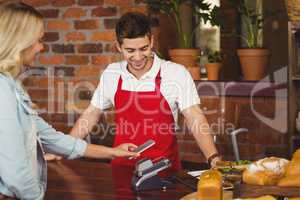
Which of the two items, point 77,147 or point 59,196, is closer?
point 59,196

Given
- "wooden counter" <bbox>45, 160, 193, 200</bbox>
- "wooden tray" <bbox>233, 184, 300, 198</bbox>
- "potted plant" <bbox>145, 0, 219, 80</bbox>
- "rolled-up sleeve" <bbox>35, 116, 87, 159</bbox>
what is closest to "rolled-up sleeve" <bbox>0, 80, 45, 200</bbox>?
"wooden counter" <bbox>45, 160, 193, 200</bbox>

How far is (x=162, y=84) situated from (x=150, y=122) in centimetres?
21

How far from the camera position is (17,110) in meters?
1.71

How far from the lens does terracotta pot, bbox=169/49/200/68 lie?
3898 mm

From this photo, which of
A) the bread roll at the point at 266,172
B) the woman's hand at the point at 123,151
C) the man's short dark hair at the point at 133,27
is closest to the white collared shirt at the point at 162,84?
the man's short dark hair at the point at 133,27

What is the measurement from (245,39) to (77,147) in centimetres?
210

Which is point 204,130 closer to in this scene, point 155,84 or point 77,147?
point 155,84

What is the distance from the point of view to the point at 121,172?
2490 mm

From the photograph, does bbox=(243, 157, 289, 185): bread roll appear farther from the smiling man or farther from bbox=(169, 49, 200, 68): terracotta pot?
bbox=(169, 49, 200, 68): terracotta pot

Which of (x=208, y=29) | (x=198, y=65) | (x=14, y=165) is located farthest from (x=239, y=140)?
(x=14, y=165)

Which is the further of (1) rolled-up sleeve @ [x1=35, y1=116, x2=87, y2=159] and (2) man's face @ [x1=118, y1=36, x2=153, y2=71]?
(2) man's face @ [x1=118, y1=36, x2=153, y2=71]

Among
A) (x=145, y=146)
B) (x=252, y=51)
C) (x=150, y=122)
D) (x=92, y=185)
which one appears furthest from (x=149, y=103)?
(x=252, y=51)

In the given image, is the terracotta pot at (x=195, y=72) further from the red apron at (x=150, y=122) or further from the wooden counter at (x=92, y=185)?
the wooden counter at (x=92, y=185)

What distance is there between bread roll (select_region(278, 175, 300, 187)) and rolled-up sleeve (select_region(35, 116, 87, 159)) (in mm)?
851
